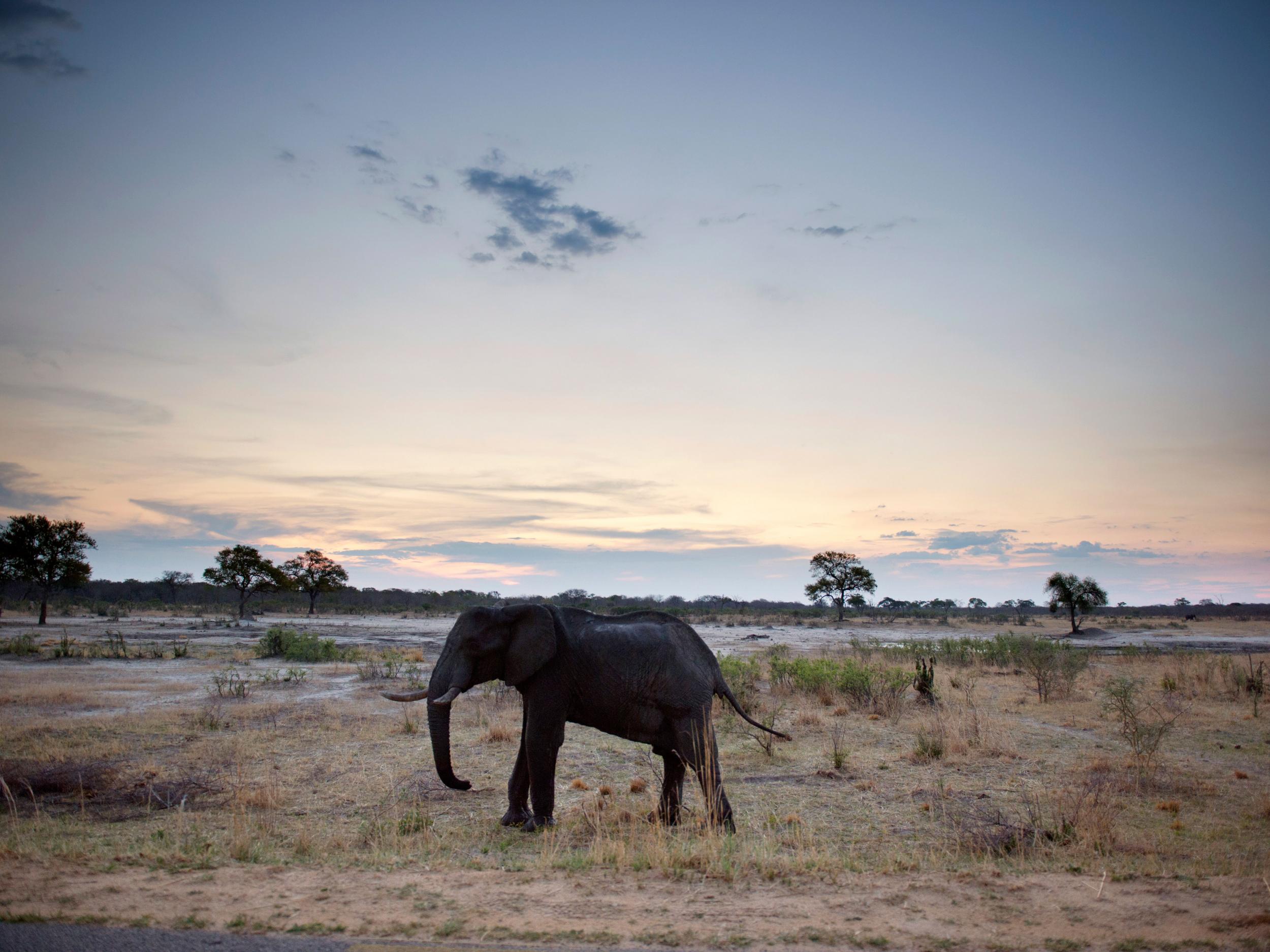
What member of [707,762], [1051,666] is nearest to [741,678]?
[1051,666]

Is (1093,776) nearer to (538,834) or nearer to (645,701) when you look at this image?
(645,701)

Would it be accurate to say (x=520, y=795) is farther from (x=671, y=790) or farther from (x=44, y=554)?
(x=44, y=554)

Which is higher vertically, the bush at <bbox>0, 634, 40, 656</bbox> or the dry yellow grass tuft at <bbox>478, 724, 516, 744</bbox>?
the dry yellow grass tuft at <bbox>478, 724, 516, 744</bbox>

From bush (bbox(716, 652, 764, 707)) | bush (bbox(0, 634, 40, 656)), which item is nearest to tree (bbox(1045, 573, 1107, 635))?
bush (bbox(716, 652, 764, 707))

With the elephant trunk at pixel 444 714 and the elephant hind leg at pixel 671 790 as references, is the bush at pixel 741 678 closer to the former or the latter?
the elephant hind leg at pixel 671 790

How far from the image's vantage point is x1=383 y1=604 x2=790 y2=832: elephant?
8562mm

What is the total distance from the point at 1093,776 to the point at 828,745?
4122 mm

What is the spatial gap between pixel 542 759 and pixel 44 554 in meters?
49.4

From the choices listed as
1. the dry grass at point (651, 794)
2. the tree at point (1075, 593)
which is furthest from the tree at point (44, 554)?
the tree at point (1075, 593)

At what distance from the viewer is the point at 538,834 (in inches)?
325

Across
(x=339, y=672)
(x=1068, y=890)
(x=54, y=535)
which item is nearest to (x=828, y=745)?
(x=1068, y=890)

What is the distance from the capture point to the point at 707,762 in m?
8.21

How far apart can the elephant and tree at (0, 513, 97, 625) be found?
4691 centimetres

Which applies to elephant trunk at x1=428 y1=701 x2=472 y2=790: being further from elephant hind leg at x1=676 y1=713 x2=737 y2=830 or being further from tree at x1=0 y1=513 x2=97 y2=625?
tree at x1=0 y1=513 x2=97 y2=625
